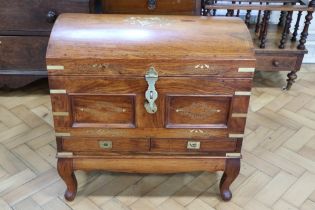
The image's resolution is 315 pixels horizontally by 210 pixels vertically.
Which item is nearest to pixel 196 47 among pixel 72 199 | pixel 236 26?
pixel 236 26

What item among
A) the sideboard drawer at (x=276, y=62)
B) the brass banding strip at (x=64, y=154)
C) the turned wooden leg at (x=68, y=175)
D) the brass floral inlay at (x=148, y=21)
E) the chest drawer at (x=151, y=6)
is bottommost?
the turned wooden leg at (x=68, y=175)

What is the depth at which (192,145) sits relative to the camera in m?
1.42

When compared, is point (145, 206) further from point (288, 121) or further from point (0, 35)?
point (0, 35)

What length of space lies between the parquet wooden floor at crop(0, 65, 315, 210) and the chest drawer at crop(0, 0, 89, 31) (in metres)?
0.43

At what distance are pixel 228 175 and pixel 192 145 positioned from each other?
0.20 m

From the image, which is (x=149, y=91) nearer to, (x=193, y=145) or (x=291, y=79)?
(x=193, y=145)

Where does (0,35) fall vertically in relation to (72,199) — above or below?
above

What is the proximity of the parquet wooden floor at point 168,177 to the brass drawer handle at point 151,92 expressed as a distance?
0.46 m

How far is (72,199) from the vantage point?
1.58 m

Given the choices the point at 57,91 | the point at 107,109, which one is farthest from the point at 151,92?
the point at 57,91

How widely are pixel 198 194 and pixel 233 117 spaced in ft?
1.44

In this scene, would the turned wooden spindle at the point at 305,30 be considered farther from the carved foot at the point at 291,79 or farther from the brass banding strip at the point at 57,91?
the brass banding strip at the point at 57,91

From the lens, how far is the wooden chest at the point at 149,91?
1266 mm

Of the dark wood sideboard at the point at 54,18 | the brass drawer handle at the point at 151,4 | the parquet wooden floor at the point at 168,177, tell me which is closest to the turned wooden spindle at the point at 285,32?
the dark wood sideboard at the point at 54,18
